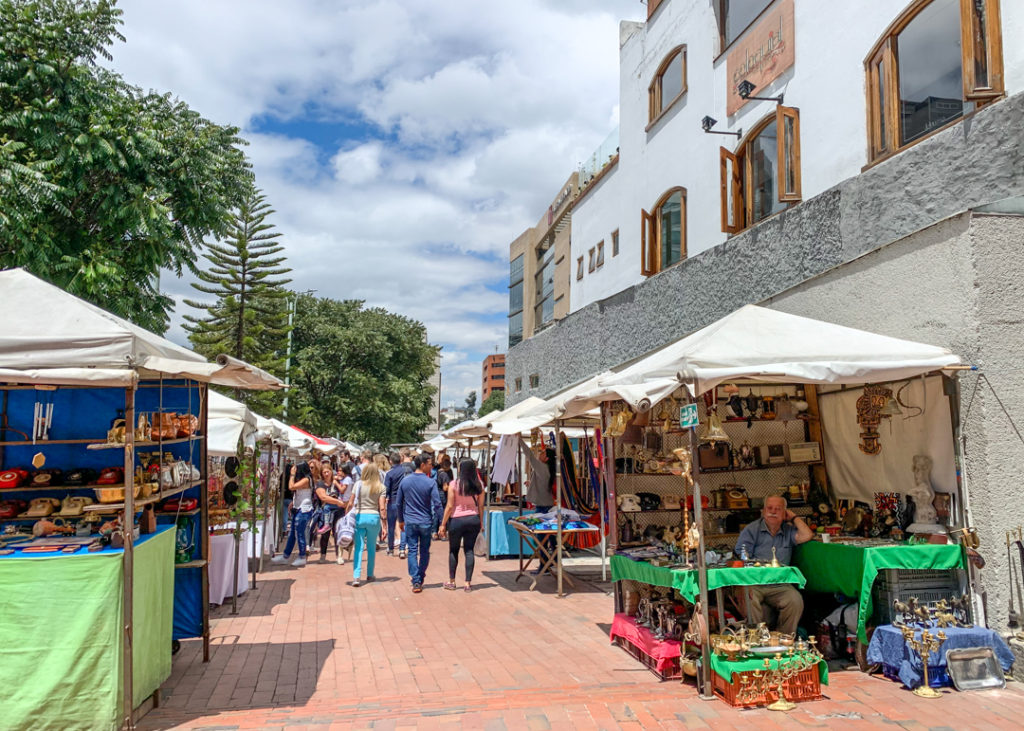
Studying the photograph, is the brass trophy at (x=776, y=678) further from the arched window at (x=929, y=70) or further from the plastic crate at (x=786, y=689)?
the arched window at (x=929, y=70)

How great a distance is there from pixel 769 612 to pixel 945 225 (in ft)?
12.1

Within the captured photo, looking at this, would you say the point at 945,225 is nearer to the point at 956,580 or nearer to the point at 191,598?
the point at 956,580

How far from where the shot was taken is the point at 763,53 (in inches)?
440

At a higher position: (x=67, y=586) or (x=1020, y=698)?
(x=67, y=586)

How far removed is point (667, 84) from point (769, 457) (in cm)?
932

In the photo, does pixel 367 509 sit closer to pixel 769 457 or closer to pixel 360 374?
pixel 769 457

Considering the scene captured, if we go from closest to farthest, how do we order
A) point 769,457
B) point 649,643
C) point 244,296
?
point 649,643, point 769,457, point 244,296

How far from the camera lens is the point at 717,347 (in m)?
6.16

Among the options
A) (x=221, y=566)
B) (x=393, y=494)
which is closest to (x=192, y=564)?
(x=221, y=566)

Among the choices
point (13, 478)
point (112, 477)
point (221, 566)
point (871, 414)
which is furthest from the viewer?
point (221, 566)

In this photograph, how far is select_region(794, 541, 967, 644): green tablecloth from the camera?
618 cm

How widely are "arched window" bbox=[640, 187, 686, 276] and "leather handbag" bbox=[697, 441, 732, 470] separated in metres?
6.17

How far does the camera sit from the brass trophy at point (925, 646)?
18.7ft

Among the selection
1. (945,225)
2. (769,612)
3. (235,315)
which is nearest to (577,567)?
(769,612)
